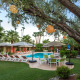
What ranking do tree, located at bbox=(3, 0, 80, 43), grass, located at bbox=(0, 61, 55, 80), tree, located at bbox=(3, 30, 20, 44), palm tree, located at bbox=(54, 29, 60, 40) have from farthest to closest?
tree, located at bbox=(3, 30, 20, 44) < palm tree, located at bbox=(54, 29, 60, 40) < grass, located at bbox=(0, 61, 55, 80) < tree, located at bbox=(3, 0, 80, 43)

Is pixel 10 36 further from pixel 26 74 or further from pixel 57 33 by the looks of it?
pixel 57 33

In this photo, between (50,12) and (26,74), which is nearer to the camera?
(50,12)

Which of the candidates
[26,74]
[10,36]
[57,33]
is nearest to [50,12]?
[57,33]

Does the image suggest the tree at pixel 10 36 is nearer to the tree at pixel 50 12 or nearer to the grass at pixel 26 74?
the grass at pixel 26 74

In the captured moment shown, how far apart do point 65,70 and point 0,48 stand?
24335mm

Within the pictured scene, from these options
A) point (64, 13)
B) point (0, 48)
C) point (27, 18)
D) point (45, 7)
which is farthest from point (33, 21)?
point (0, 48)

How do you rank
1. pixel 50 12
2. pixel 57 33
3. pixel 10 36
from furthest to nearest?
pixel 10 36 < pixel 57 33 < pixel 50 12

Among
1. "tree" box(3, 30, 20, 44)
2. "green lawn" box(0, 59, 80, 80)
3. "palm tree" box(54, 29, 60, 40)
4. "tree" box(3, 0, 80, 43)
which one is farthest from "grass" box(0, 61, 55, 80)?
"tree" box(3, 30, 20, 44)

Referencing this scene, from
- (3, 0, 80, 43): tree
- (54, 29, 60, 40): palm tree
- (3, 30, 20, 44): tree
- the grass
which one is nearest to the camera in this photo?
(3, 0, 80, 43): tree

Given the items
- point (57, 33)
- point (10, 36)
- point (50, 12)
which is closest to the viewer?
point (50, 12)

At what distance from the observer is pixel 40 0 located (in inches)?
158

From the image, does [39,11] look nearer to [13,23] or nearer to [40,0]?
[40,0]

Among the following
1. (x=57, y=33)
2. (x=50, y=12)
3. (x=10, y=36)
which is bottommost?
(x=57, y=33)

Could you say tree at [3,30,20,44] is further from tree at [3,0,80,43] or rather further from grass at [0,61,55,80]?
tree at [3,0,80,43]
